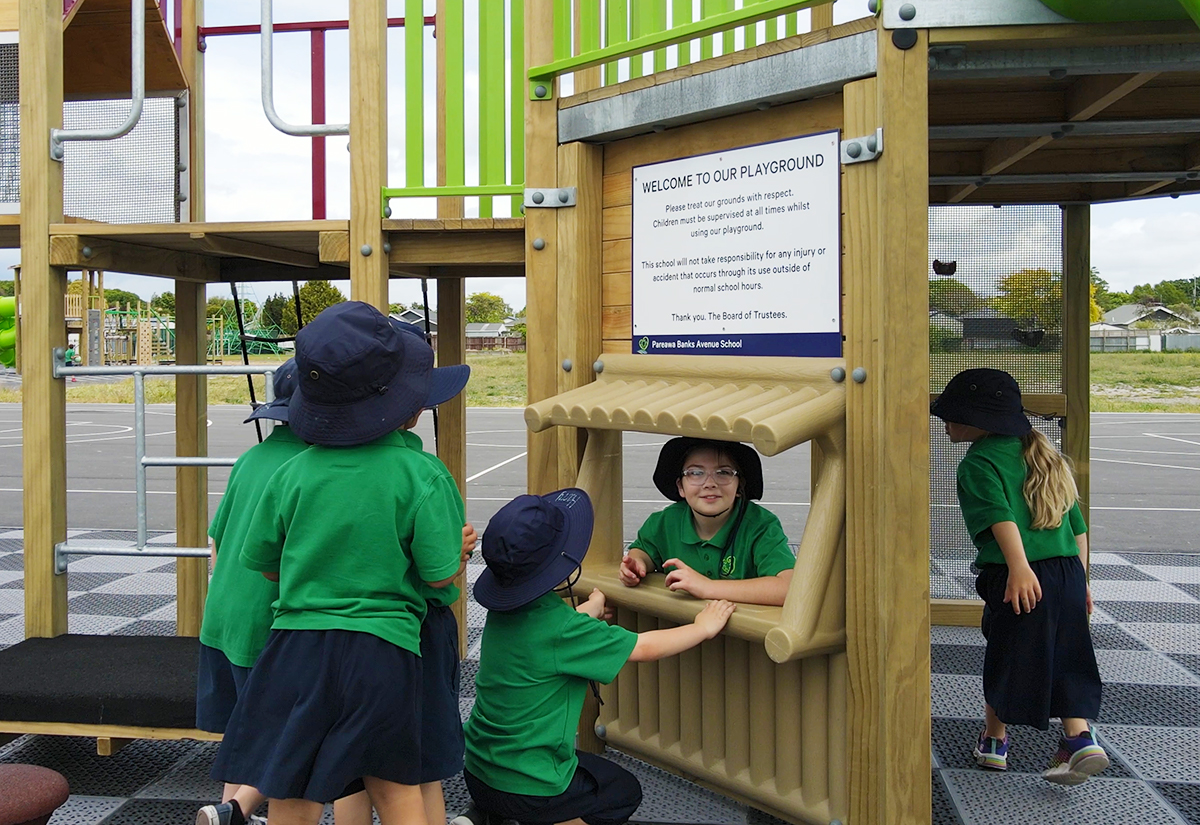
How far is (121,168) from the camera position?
521 cm

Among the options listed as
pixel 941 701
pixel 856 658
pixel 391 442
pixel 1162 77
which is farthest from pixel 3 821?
pixel 1162 77

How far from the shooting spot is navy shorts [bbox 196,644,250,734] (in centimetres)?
329

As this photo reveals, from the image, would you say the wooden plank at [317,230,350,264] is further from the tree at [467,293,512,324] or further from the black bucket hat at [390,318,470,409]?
the tree at [467,293,512,324]

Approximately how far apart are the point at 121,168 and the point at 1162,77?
441cm

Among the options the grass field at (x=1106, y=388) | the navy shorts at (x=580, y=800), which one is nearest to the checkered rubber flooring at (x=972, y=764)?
the navy shorts at (x=580, y=800)

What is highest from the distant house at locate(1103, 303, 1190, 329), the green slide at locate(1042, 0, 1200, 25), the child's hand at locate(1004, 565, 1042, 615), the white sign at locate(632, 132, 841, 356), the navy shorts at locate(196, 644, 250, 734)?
the distant house at locate(1103, 303, 1190, 329)

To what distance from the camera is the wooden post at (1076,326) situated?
5.77 metres

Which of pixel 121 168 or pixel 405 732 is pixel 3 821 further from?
pixel 121 168

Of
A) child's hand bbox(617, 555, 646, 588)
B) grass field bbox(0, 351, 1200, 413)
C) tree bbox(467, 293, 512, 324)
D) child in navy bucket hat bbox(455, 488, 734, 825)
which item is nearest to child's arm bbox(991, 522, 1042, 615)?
child's hand bbox(617, 555, 646, 588)

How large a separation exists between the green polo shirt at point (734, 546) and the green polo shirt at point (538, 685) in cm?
67

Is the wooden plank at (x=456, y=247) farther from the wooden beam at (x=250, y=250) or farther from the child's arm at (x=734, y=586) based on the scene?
the child's arm at (x=734, y=586)

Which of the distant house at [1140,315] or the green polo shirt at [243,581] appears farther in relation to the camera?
the distant house at [1140,315]

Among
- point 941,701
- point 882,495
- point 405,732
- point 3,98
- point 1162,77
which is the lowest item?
point 941,701

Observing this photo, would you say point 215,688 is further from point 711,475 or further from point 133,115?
point 133,115
